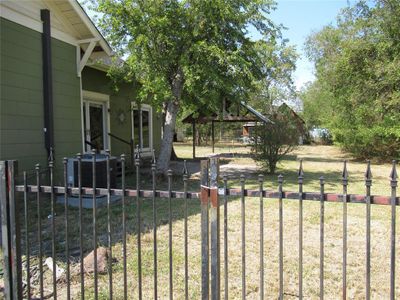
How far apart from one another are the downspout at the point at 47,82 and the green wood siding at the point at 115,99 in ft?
10.2

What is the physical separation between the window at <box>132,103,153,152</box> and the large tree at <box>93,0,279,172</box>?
14.1 ft

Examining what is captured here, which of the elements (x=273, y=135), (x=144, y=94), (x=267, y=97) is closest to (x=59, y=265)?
(x=144, y=94)

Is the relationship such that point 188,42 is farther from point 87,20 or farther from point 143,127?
point 143,127

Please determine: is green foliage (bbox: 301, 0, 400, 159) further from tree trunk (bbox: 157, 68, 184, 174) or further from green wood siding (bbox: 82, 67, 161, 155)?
green wood siding (bbox: 82, 67, 161, 155)

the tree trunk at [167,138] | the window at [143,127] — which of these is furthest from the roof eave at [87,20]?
the window at [143,127]

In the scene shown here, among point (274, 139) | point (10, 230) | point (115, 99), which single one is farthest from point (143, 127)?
point (10, 230)

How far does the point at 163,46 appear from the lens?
998cm

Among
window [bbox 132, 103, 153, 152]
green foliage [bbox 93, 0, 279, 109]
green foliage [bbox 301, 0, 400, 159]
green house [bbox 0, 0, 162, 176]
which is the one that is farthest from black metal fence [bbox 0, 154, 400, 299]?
green foliage [bbox 301, 0, 400, 159]

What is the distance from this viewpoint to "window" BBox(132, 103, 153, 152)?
48.5ft

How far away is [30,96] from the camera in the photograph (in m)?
7.41

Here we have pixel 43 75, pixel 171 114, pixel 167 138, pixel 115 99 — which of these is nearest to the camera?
pixel 43 75

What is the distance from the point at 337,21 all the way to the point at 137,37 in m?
16.6

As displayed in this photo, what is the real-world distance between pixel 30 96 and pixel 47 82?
0.54m

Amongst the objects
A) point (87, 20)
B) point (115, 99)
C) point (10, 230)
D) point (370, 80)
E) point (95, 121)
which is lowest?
point (10, 230)
